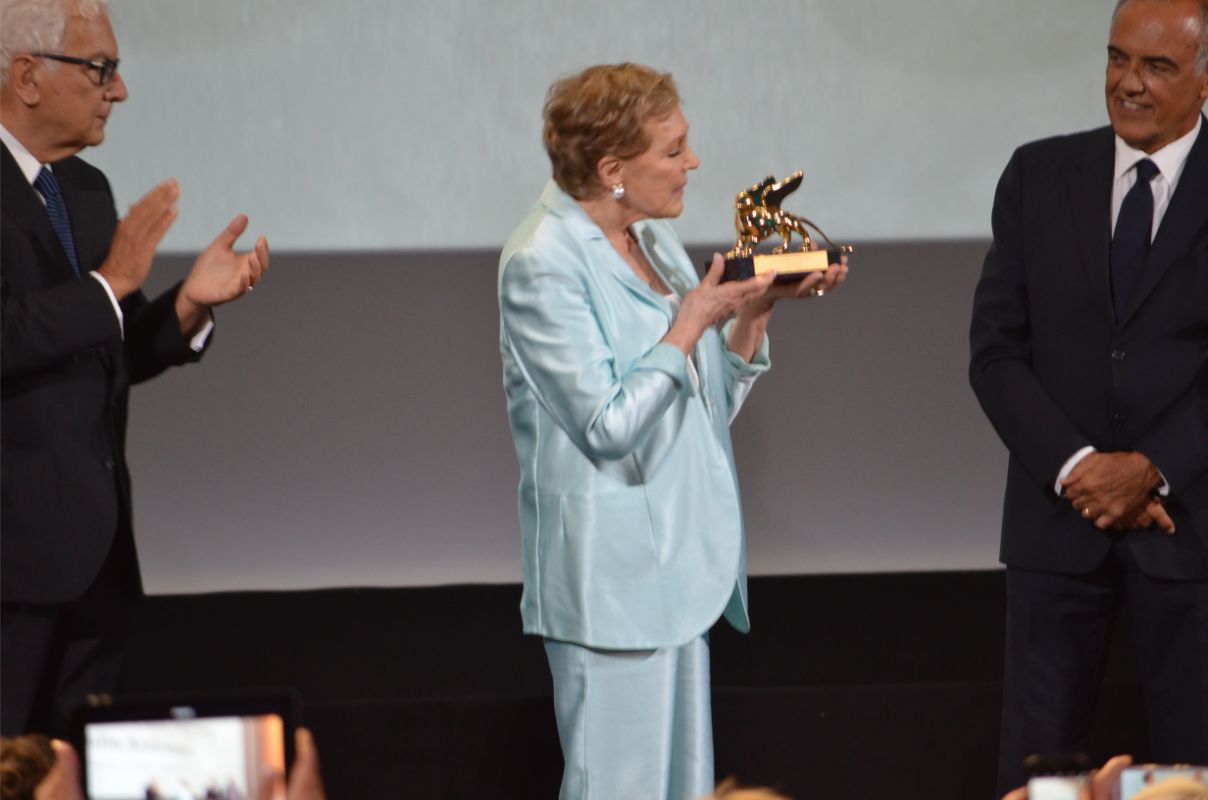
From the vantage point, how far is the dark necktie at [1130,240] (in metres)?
2.36

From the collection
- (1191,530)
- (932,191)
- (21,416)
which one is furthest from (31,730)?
(932,191)

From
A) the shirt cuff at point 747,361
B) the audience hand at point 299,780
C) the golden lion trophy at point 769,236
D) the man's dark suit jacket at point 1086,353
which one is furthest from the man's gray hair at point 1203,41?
the audience hand at point 299,780

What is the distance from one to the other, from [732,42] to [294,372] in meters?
1.33

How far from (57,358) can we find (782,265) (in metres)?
0.97

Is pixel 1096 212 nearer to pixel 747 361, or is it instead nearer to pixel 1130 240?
pixel 1130 240

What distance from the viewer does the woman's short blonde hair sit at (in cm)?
218

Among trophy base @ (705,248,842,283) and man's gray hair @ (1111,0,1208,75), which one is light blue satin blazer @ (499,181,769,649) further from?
man's gray hair @ (1111,0,1208,75)

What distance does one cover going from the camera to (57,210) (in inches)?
85.7

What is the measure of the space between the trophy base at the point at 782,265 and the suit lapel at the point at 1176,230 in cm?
46

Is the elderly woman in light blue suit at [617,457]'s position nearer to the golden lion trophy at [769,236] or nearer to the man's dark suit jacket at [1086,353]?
the golden lion trophy at [769,236]

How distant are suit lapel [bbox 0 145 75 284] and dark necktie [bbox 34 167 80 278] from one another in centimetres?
1

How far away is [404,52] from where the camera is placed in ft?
11.3

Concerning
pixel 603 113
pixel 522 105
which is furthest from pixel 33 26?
pixel 522 105

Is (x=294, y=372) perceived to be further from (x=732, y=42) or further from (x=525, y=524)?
(x=525, y=524)
